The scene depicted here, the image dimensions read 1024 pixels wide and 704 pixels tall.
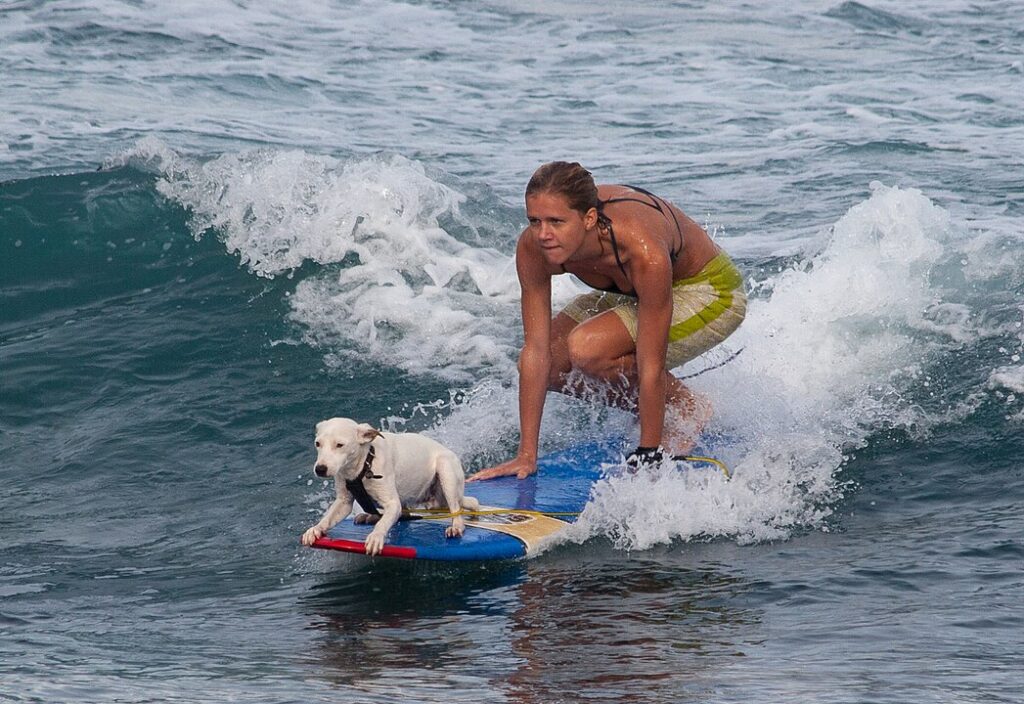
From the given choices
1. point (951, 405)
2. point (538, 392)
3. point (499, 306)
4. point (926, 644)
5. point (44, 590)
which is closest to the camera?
point (926, 644)

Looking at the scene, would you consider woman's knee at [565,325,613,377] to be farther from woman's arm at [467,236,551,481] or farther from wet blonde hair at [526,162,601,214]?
wet blonde hair at [526,162,601,214]

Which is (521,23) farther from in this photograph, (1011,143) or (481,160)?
(1011,143)

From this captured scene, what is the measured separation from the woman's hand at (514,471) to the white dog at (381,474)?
0.63m

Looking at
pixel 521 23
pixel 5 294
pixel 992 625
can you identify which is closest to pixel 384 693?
pixel 992 625

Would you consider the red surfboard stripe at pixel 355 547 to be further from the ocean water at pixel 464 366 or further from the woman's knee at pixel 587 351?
the woman's knee at pixel 587 351

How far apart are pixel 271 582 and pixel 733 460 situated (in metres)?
2.55

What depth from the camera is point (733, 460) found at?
7.14m

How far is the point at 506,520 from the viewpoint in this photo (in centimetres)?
612

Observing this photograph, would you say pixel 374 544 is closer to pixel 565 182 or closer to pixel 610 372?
pixel 565 182

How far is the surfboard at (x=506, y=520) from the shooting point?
18.7 feet

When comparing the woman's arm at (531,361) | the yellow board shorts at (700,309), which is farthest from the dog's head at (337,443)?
the yellow board shorts at (700,309)

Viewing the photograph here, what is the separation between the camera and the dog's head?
5.18 meters

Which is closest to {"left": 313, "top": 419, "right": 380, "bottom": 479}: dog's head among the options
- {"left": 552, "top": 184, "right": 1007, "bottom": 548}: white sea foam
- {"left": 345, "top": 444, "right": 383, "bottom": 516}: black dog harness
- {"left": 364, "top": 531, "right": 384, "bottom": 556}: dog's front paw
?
{"left": 345, "top": 444, "right": 383, "bottom": 516}: black dog harness

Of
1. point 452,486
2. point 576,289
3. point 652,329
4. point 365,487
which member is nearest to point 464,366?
point 576,289
